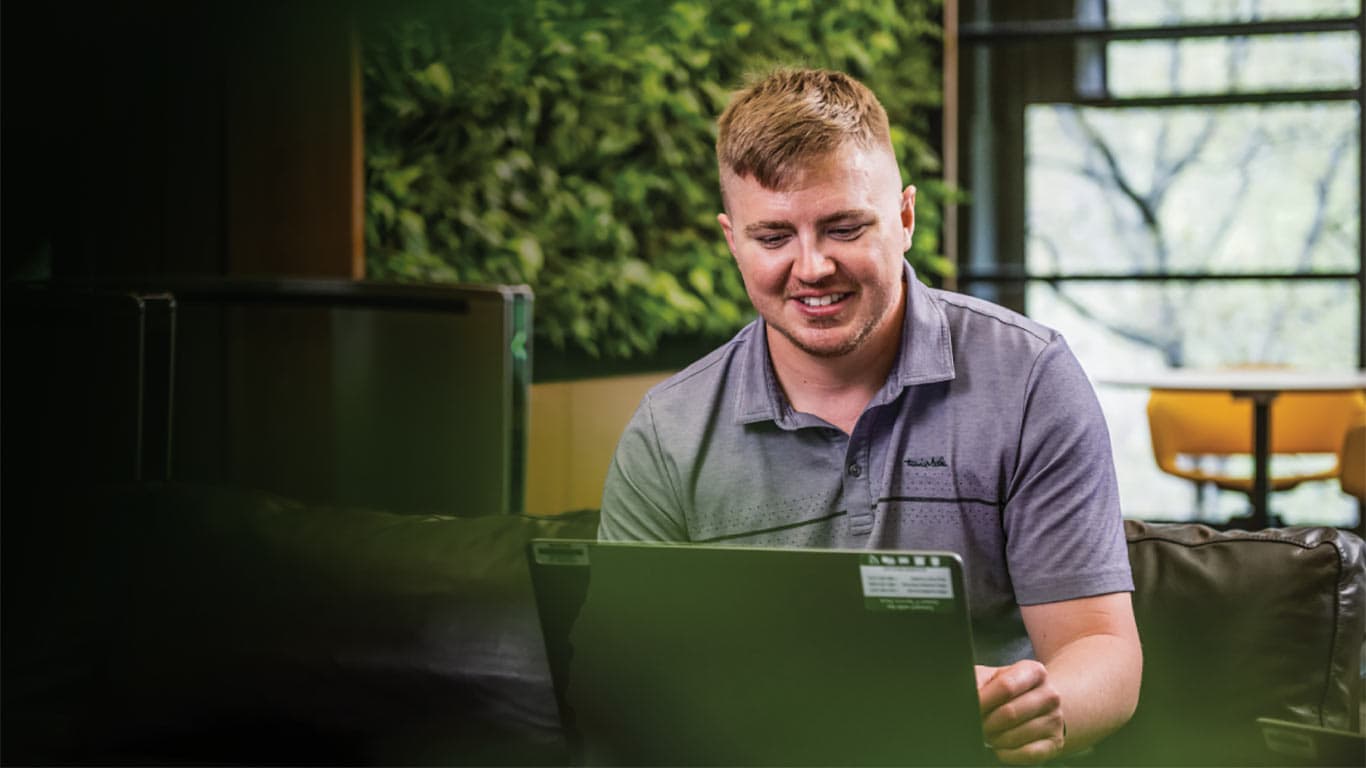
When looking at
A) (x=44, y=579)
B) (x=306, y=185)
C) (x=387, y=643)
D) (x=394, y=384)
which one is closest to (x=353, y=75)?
(x=306, y=185)

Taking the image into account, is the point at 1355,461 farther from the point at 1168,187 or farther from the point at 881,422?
the point at 881,422

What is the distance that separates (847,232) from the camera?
1.40 meters

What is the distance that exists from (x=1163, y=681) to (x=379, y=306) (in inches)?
60.2

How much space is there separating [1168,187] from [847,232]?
5241 millimetres

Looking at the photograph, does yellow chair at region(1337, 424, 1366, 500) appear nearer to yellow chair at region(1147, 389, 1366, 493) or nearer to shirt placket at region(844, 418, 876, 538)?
yellow chair at region(1147, 389, 1366, 493)

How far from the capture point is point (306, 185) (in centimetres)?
295

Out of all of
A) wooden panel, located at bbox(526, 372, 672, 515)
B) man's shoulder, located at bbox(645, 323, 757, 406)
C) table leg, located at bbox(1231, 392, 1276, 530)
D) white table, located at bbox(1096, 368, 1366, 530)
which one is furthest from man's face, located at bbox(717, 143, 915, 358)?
table leg, located at bbox(1231, 392, 1276, 530)

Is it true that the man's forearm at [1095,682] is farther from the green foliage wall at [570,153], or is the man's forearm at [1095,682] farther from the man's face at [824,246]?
the green foliage wall at [570,153]

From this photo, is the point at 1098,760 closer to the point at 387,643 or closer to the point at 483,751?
the point at 483,751

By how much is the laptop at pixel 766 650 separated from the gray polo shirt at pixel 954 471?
42 centimetres

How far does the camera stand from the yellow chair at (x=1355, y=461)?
4875 millimetres

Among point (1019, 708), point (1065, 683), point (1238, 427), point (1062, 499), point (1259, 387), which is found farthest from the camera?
point (1238, 427)

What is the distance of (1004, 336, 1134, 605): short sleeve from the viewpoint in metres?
1.36

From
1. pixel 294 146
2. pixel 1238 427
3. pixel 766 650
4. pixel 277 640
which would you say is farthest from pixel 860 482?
pixel 1238 427
